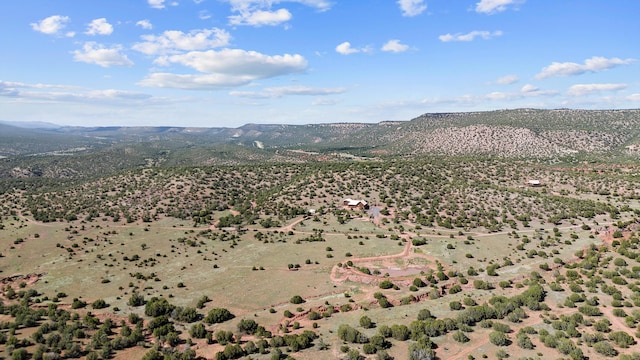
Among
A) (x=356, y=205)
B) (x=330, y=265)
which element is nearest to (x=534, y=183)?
(x=356, y=205)

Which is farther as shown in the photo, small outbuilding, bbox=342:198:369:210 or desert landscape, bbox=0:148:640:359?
small outbuilding, bbox=342:198:369:210

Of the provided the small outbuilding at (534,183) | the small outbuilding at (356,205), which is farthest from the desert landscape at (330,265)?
the small outbuilding at (534,183)

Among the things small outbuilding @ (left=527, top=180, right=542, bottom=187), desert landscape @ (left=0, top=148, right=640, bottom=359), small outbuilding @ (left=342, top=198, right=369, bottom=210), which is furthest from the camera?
small outbuilding @ (left=527, top=180, right=542, bottom=187)

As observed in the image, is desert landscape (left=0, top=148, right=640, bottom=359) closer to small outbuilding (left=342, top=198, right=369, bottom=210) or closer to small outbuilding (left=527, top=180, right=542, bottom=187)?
small outbuilding (left=342, top=198, right=369, bottom=210)

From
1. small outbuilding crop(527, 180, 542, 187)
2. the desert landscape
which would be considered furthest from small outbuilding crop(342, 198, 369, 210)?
small outbuilding crop(527, 180, 542, 187)

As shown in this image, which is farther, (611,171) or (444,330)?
(611,171)

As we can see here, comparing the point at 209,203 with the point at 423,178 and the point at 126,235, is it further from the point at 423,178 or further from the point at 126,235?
the point at 423,178

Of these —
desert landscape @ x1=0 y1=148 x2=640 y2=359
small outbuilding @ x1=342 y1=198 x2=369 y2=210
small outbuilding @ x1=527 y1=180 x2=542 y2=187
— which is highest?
small outbuilding @ x1=527 y1=180 x2=542 y2=187

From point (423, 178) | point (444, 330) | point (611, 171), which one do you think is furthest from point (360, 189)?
point (611, 171)

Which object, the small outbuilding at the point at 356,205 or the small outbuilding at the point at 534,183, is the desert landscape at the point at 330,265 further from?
the small outbuilding at the point at 534,183

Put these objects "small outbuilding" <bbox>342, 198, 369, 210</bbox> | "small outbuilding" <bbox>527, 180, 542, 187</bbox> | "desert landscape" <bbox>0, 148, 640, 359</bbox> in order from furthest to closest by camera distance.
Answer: "small outbuilding" <bbox>527, 180, 542, 187</bbox> < "small outbuilding" <bbox>342, 198, 369, 210</bbox> < "desert landscape" <bbox>0, 148, 640, 359</bbox>

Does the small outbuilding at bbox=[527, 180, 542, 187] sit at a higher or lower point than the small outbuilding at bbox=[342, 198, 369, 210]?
higher
